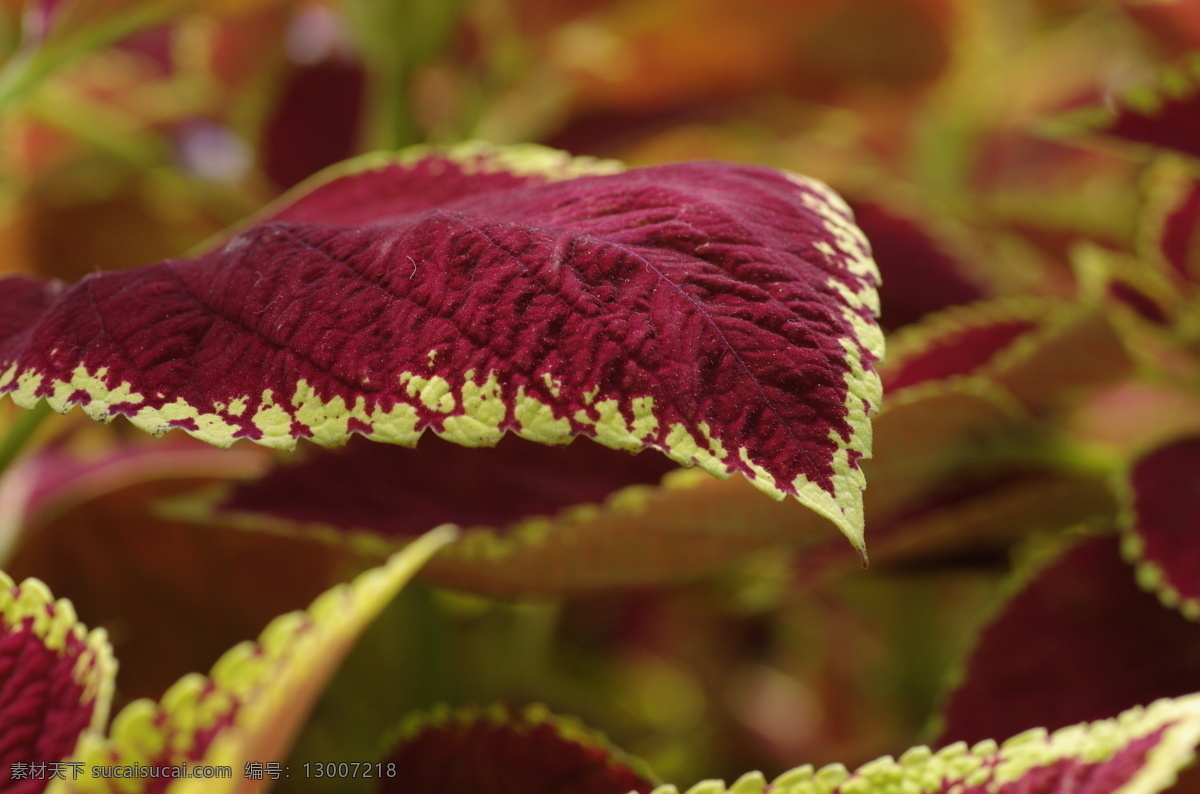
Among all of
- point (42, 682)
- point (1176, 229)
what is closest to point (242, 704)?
point (42, 682)

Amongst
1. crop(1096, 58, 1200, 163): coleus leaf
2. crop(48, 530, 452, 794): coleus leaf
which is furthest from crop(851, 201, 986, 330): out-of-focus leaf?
crop(48, 530, 452, 794): coleus leaf

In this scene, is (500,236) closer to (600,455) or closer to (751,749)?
(600,455)

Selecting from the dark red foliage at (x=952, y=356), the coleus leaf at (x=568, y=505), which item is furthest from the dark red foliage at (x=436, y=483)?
the dark red foliage at (x=952, y=356)

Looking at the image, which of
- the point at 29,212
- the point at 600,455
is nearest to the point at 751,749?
the point at 600,455

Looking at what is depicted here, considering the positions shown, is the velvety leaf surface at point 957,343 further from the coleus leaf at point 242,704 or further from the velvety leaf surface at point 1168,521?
the coleus leaf at point 242,704

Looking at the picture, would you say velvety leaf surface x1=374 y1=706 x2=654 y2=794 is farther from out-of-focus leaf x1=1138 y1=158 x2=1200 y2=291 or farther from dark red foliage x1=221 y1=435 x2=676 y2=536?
out-of-focus leaf x1=1138 y1=158 x2=1200 y2=291
